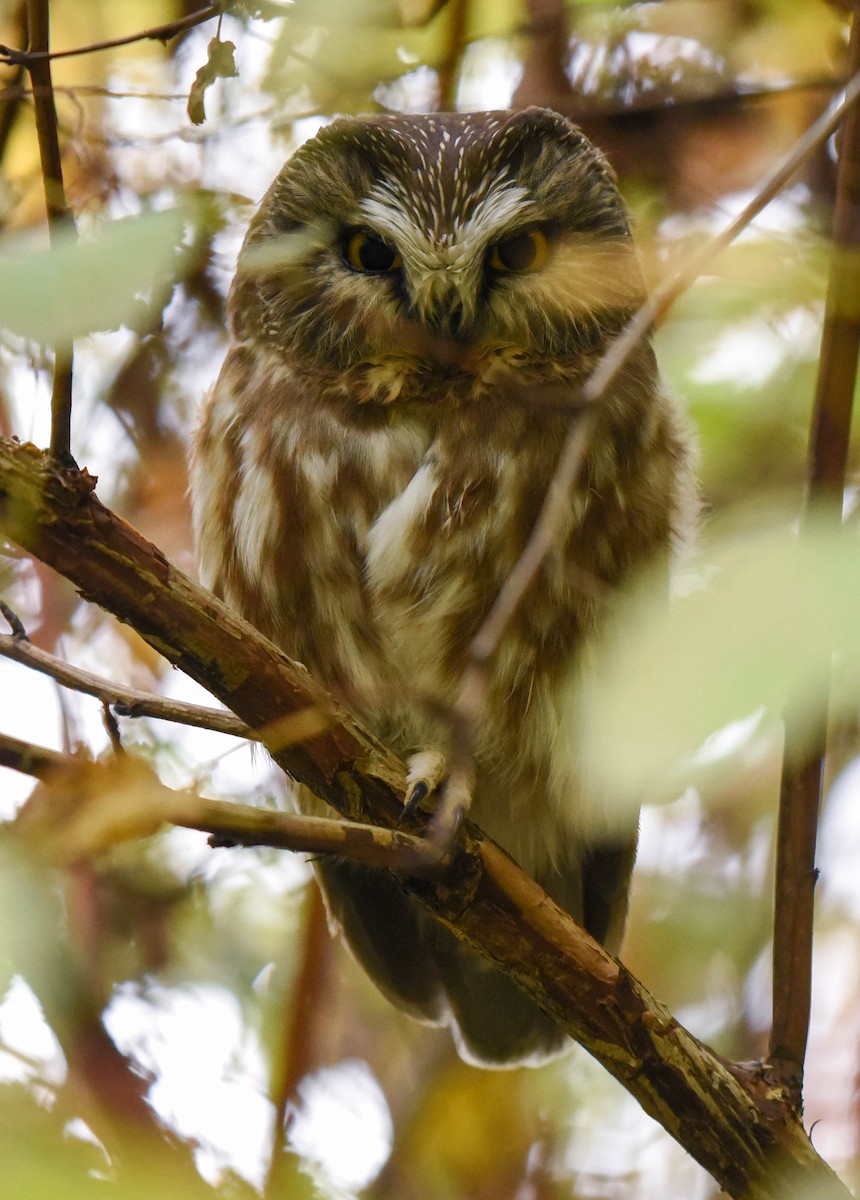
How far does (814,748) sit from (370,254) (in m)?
1.39

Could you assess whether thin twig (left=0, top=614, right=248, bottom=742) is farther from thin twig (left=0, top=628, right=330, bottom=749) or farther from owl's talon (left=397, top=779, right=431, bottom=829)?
owl's talon (left=397, top=779, right=431, bottom=829)

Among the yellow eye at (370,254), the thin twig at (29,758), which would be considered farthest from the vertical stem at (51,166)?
the yellow eye at (370,254)

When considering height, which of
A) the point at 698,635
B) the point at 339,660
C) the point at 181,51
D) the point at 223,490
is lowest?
the point at 698,635

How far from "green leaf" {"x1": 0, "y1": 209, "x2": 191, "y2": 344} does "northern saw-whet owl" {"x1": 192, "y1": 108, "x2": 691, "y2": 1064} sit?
1.16 meters

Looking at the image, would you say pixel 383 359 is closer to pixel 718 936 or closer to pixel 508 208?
pixel 508 208

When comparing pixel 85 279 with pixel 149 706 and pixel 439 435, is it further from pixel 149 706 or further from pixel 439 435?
pixel 439 435

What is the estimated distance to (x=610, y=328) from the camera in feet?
9.43

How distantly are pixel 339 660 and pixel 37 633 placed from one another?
973mm

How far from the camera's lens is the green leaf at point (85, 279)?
1.31 metres

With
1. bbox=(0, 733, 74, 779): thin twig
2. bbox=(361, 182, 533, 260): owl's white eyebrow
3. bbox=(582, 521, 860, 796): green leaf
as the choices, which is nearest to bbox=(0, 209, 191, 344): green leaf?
bbox=(0, 733, 74, 779): thin twig

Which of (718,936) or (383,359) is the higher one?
(383,359)

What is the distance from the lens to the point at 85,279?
1341 millimetres

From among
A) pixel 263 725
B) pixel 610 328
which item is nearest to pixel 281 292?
pixel 610 328

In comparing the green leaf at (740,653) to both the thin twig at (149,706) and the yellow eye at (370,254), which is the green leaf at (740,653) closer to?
the thin twig at (149,706)
